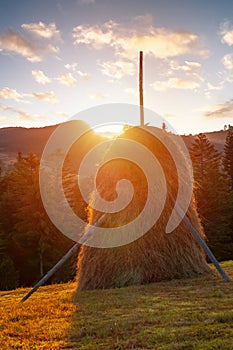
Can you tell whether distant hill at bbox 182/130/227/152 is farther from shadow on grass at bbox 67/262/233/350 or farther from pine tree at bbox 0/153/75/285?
shadow on grass at bbox 67/262/233/350

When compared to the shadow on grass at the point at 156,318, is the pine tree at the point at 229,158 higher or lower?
higher

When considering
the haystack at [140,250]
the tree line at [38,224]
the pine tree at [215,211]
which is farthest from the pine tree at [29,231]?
the haystack at [140,250]

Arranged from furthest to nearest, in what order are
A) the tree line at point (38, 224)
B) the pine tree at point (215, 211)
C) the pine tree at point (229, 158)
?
the pine tree at point (229, 158) < the tree line at point (38, 224) < the pine tree at point (215, 211)

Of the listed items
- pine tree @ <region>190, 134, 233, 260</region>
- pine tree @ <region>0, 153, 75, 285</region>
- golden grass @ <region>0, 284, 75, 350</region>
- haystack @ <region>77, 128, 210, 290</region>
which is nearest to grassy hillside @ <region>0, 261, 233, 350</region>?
golden grass @ <region>0, 284, 75, 350</region>

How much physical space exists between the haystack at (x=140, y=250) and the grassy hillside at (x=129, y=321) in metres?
1.32

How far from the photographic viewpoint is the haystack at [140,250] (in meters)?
12.1

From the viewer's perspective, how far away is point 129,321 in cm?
709

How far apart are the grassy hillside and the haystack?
52.1 inches

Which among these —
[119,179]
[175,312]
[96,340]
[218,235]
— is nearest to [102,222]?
[119,179]

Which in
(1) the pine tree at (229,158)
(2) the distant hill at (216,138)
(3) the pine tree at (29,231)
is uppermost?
(2) the distant hill at (216,138)

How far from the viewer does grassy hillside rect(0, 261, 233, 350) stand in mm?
5848

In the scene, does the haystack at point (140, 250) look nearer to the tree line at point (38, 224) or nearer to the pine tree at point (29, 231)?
the tree line at point (38, 224)

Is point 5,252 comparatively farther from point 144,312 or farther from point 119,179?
point 144,312

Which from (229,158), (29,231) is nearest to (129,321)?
(29,231)
